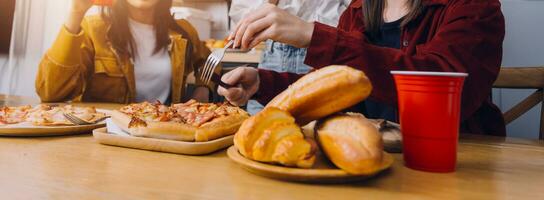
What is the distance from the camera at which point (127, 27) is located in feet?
6.40

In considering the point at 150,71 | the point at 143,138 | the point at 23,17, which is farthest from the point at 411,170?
the point at 23,17

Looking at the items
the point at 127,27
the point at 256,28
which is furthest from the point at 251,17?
the point at 127,27

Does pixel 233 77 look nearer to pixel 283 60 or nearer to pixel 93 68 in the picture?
pixel 283 60

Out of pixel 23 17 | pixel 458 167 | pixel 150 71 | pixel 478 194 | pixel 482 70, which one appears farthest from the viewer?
pixel 23 17

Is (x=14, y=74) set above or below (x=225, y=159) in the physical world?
below

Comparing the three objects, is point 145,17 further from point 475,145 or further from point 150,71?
point 475,145

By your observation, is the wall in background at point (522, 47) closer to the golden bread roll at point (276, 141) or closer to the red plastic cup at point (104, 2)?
the golden bread roll at point (276, 141)

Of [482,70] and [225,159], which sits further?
[482,70]

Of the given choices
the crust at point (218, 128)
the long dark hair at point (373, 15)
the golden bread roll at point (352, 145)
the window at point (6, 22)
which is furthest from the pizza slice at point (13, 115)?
the window at point (6, 22)

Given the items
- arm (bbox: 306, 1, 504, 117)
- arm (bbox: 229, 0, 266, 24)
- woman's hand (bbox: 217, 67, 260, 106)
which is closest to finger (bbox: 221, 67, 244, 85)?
woman's hand (bbox: 217, 67, 260, 106)

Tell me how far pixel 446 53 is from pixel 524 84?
0.54 metres

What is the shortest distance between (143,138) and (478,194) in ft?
1.60

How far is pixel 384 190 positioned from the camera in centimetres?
44

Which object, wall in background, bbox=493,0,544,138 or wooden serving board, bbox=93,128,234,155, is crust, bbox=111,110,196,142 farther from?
wall in background, bbox=493,0,544,138
